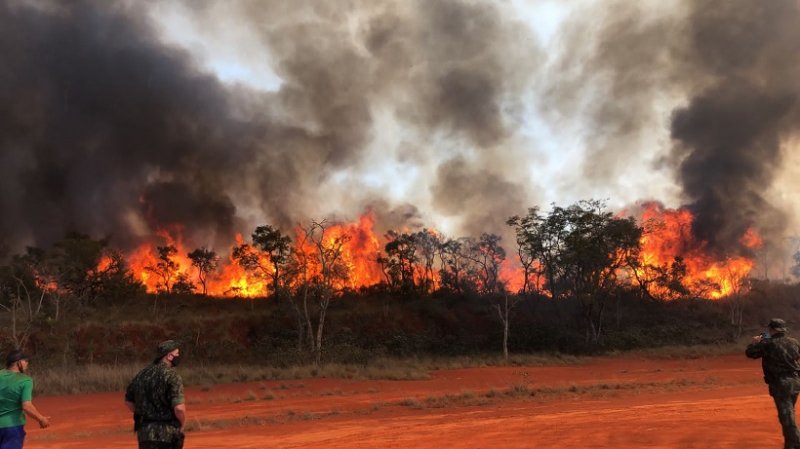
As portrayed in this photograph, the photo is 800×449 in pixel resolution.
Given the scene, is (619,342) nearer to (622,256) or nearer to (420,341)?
(622,256)

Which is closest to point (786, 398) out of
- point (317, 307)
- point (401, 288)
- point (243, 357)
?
point (243, 357)

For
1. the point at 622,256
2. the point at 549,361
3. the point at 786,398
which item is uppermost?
the point at 622,256

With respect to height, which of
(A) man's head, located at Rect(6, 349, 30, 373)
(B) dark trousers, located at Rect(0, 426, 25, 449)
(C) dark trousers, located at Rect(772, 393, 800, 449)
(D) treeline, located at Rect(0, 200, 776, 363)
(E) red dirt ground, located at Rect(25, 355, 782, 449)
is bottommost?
(E) red dirt ground, located at Rect(25, 355, 782, 449)

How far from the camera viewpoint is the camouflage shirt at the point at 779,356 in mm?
6996

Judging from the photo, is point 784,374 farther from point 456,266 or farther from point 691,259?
point 691,259

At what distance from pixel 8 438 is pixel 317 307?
112 ft

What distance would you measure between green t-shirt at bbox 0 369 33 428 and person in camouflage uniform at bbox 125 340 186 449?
4.44 feet

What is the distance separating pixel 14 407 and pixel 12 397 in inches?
4.3

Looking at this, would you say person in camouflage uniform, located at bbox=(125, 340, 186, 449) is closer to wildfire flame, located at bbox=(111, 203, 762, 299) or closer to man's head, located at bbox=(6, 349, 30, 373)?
man's head, located at bbox=(6, 349, 30, 373)

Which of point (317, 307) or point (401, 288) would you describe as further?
point (401, 288)

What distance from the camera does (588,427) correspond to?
1020cm

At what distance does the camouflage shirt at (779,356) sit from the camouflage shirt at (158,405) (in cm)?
721

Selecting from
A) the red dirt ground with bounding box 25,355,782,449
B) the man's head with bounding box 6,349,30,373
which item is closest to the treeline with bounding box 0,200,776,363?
the red dirt ground with bounding box 25,355,782,449

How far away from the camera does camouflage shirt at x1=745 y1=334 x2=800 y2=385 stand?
6996mm
